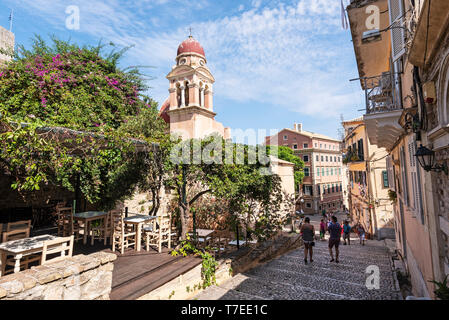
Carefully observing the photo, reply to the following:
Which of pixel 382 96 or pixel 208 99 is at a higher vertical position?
pixel 208 99

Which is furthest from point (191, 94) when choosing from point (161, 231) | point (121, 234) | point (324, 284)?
point (324, 284)

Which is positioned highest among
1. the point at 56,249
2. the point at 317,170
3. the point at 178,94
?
the point at 178,94

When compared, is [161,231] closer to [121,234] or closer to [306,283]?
[121,234]

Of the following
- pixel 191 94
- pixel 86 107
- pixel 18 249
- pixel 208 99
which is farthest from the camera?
pixel 208 99

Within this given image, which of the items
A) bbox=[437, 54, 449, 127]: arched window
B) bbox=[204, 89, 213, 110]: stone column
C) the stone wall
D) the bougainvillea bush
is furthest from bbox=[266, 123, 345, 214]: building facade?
the stone wall

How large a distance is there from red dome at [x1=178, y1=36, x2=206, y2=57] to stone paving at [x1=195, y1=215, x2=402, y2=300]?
19495 millimetres

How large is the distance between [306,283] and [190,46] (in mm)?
21116

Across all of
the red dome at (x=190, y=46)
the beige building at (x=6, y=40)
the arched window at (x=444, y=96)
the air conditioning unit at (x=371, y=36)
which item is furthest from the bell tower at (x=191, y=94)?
the arched window at (x=444, y=96)

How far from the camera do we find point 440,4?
2629mm

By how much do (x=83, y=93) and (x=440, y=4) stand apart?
12594 mm

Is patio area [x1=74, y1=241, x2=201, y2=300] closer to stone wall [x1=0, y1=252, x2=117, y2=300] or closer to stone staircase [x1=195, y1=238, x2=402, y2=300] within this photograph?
stone wall [x1=0, y1=252, x2=117, y2=300]

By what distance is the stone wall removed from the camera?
2652 millimetres

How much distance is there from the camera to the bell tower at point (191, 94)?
63.2ft

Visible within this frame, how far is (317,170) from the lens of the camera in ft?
129
